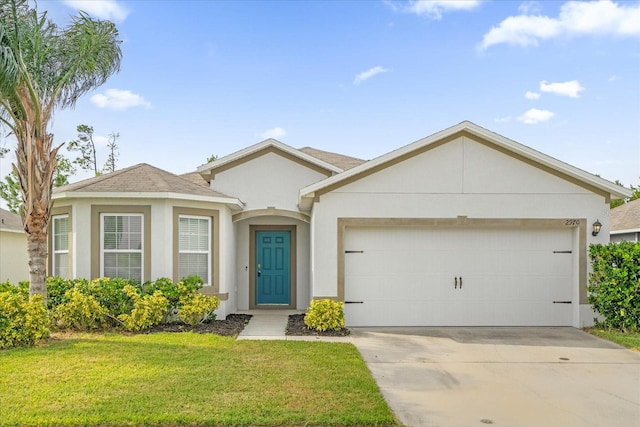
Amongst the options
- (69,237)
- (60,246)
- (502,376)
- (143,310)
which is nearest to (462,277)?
(502,376)

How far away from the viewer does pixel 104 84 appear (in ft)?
35.6

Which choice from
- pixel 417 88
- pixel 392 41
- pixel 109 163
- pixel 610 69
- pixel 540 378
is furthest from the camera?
pixel 109 163

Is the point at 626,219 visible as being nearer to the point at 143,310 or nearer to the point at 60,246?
the point at 143,310

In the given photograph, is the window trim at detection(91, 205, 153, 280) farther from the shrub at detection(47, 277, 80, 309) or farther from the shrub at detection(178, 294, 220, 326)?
the shrub at detection(178, 294, 220, 326)

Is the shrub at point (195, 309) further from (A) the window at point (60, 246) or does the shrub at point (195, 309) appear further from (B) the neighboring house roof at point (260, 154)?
(B) the neighboring house roof at point (260, 154)

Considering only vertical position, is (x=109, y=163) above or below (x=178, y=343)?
above

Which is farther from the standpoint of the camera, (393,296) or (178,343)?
(393,296)

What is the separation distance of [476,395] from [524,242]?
219 inches

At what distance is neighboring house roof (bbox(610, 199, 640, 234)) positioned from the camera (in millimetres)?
15969

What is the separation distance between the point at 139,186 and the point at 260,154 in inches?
144

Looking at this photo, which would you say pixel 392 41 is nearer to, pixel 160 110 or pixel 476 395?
pixel 160 110

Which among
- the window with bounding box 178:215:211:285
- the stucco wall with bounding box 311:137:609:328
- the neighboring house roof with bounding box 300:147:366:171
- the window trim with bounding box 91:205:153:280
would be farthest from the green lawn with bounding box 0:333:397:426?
the neighboring house roof with bounding box 300:147:366:171

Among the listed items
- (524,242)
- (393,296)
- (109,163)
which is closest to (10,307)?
(393,296)

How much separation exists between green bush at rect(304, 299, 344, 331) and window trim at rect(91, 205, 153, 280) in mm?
3867
